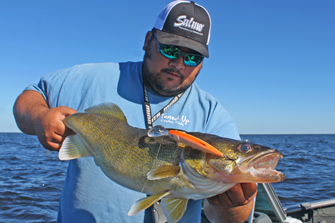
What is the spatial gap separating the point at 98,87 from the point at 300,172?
17772 millimetres

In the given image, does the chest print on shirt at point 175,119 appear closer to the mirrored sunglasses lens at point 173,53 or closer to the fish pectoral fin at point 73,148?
the mirrored sunglasses lens at point 173,53

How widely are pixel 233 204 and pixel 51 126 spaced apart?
5.98ft

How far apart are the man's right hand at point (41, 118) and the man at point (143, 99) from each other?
12 millimetres

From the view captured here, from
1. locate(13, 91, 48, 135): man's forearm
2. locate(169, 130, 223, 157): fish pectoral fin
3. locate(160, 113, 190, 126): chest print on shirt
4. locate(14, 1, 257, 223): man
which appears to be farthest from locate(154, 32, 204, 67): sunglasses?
locate(13, 91, 48, 135): man's forearm

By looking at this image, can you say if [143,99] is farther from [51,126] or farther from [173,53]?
[51,126]

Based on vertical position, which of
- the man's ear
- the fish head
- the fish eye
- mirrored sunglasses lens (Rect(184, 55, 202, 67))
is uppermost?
the man's ear

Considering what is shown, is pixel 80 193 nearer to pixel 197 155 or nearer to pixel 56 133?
pixel 56 133

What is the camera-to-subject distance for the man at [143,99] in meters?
2.51

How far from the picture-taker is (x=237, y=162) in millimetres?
1881

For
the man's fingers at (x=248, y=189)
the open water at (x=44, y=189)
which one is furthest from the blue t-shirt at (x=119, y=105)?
the open water at (x=44, y=189)

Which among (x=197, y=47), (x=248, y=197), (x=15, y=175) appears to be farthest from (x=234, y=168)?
(x=15, y=175)

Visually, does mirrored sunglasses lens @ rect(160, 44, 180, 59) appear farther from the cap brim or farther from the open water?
the open water

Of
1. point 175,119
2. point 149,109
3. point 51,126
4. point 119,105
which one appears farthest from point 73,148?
point 175,119

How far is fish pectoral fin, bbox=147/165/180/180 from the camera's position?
1950mm
